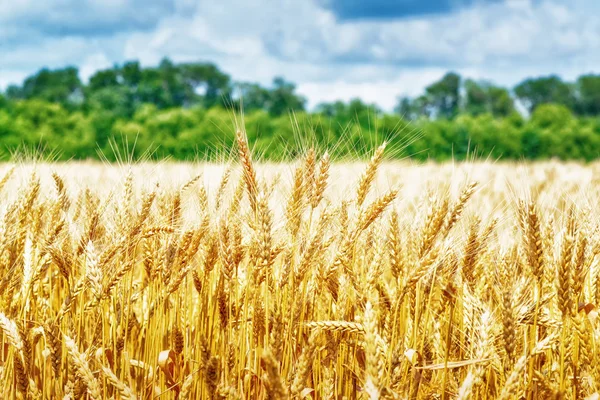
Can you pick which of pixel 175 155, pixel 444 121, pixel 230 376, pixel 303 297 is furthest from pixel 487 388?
pixel 444 121

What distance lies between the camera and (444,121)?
79.2ft

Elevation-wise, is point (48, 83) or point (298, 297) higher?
point (48, 83)

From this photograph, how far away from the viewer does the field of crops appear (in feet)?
6.63

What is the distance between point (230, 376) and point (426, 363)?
2.29ft

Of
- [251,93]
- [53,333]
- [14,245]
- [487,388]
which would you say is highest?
[251,93]

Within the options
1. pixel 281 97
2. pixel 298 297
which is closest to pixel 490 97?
pixel 281 97

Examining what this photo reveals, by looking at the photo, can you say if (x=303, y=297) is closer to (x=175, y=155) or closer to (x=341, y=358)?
(x=341, y=358)

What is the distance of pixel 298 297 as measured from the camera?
2.27 m

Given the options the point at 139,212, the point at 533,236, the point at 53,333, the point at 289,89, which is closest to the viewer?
the point at 53,333

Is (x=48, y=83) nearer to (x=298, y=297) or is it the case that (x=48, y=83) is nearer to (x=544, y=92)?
(x=544, y=92)

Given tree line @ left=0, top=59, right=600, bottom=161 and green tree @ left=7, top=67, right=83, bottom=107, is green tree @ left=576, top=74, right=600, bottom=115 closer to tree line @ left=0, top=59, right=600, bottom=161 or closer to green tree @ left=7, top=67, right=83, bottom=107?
tree line @ left=0, top=59, right=600, bottom=161

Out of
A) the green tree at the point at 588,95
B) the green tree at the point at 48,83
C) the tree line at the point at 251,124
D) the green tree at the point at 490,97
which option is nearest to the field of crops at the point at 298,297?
the tree line at the point at 251,124

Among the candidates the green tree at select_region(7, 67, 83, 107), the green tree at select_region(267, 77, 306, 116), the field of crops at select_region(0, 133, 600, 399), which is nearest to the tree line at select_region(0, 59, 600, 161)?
the green tree at select_region(267, 77, 306, 116)

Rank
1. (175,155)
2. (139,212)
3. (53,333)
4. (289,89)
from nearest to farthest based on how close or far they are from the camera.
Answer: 1. (53,333)
2. (139,212)
3. (175,155)
4. (289,89)
